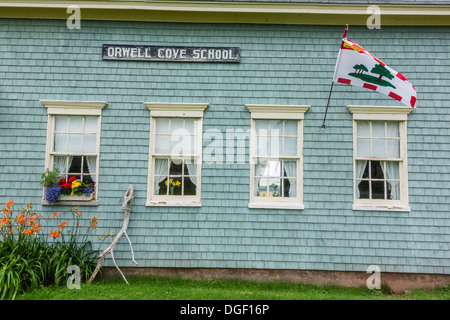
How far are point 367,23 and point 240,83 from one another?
2892 mm

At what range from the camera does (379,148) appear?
695 cm

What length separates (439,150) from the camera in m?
6.85

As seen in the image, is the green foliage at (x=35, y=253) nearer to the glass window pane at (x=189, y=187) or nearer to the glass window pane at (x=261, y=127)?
the glass window pane at (x=189, y=187)

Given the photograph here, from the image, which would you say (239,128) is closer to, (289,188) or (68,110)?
(289,188)

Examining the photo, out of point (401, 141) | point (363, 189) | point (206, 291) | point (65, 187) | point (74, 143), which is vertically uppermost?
point (401, 141)

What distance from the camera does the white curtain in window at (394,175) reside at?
6844 millimetres

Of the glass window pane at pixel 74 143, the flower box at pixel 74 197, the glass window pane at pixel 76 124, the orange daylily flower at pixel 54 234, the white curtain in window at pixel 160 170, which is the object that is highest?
the glass window pane at pixel 76 124

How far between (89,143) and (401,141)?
6.34 meters

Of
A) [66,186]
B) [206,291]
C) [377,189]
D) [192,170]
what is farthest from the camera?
[192,170]

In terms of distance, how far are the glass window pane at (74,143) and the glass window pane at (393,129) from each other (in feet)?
20.8

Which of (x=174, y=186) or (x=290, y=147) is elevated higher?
(x=290, y=147)

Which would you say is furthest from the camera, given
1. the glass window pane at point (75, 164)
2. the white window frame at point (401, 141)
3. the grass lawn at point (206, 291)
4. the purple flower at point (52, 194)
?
the glass window pane at point (75, 164)

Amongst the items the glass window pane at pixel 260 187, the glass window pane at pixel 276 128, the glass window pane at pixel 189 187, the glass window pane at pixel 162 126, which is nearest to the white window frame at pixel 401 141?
the glass window pane at pixel 276 128

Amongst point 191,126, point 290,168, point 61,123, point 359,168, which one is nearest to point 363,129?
point 359,168
